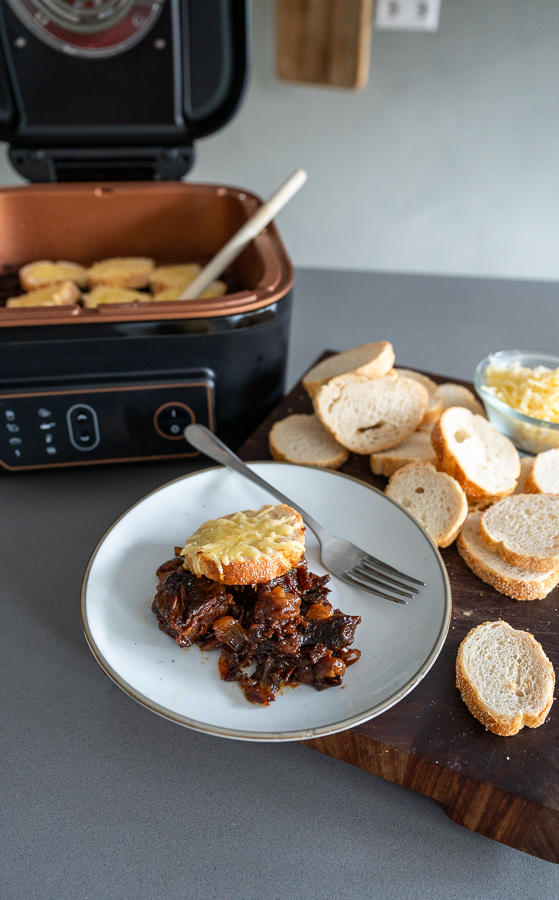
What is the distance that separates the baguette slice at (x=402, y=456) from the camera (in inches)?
44.7

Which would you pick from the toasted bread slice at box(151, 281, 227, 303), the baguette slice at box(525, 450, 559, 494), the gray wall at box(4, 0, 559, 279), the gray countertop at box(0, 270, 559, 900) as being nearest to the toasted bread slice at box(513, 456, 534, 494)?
the baguette slice at box(525, 450, 559, 494)

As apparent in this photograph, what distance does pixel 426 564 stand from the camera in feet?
2.90

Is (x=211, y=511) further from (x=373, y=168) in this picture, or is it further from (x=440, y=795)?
(x=373, y=168)

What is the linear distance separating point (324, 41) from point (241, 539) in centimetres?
242

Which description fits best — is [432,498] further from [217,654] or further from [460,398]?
[217,654]

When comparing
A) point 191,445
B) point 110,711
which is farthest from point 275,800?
point 191,445

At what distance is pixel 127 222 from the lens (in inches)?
61.5

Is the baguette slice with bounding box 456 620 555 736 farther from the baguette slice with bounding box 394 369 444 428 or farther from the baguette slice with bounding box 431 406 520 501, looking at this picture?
the baguette slice with bounding box 394 369 444 428

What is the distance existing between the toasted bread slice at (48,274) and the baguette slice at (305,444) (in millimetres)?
648

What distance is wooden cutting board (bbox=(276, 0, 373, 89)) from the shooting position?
94.3 inches

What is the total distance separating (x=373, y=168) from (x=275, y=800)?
281cm

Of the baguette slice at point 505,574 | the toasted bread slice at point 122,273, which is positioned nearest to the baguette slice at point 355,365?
the baguette slice at point 505,574

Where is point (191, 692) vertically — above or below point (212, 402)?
below

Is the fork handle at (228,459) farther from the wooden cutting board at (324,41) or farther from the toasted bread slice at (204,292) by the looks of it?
the wooden cutting board at (324,41)
